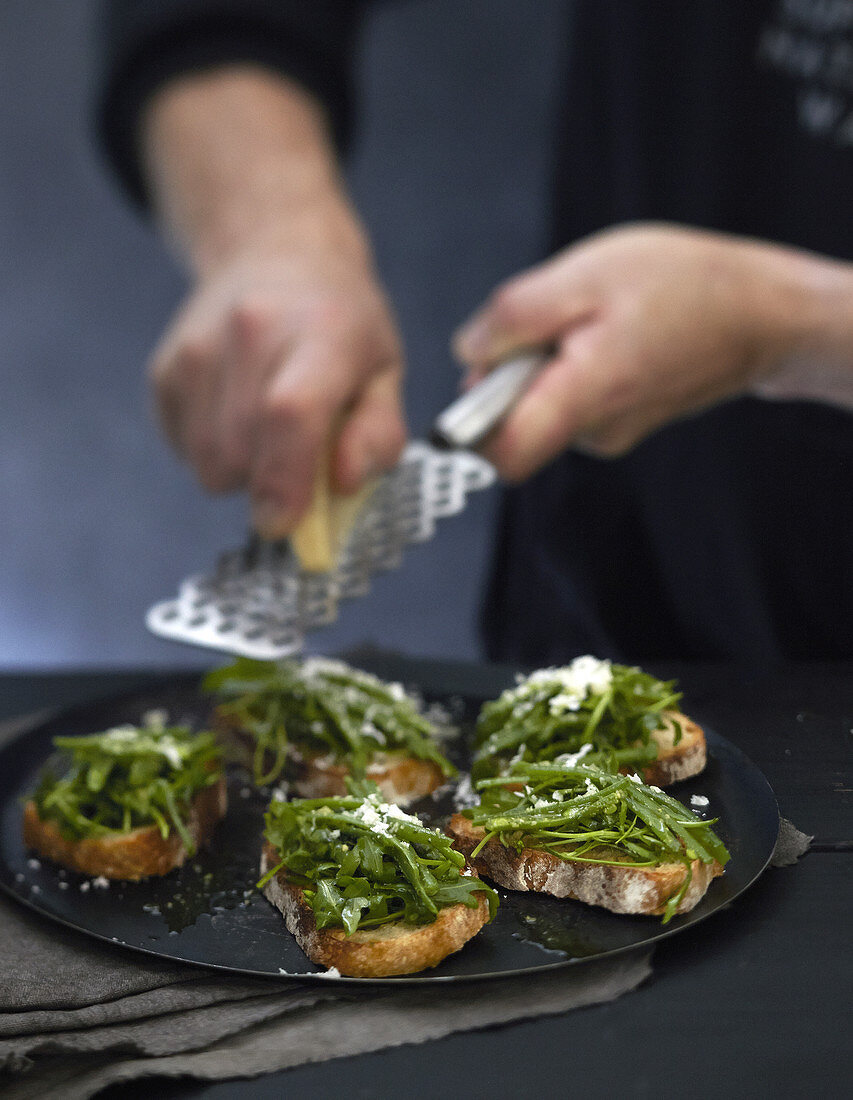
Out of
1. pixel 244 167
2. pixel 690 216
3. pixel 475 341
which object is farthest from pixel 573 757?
pixel 690 216

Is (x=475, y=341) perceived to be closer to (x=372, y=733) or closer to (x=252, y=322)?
(x=252, y=322)

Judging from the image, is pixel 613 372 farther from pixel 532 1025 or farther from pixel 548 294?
pixel 532 1025

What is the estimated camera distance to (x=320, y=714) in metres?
1.55

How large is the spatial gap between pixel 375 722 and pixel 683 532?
3.07 ft

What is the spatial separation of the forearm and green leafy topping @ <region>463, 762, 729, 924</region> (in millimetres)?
1107

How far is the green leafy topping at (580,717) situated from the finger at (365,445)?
1.42 feet

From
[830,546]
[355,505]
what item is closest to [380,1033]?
[355,505]

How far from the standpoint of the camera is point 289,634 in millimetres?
1439

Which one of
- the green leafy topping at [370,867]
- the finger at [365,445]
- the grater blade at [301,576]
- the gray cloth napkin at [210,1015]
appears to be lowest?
the gray cloth napkin at [210,1015]

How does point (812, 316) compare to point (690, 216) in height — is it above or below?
below

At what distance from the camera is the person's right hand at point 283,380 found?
1646mm

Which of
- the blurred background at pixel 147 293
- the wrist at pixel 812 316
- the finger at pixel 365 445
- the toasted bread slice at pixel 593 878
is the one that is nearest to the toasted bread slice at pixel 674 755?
the toasted bread slice at pixel 593 878

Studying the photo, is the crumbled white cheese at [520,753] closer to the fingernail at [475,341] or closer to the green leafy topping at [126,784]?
the green leafy topping at [126,784]

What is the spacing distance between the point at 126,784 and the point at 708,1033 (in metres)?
0.74
